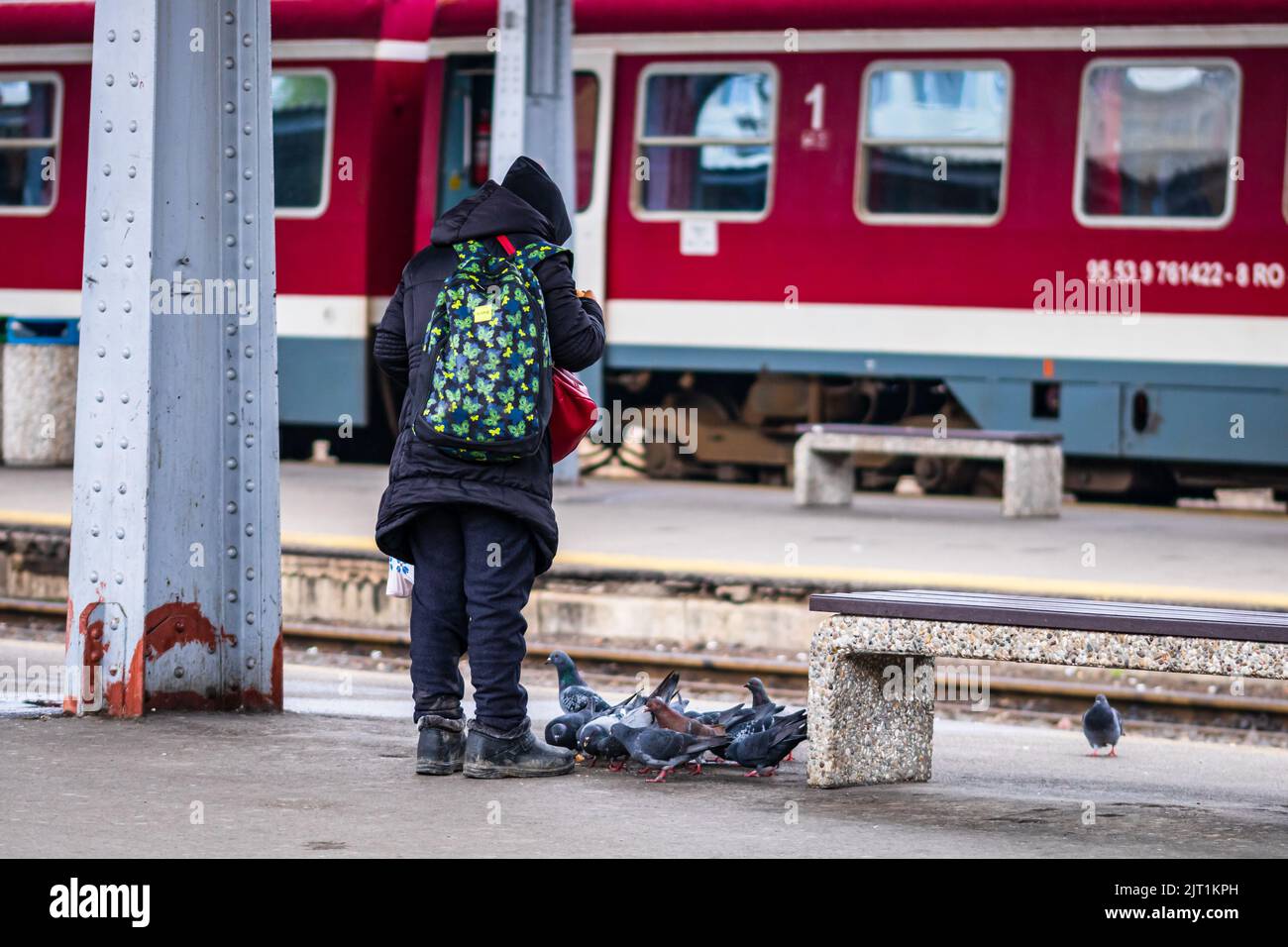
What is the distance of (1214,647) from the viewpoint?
5426 mm

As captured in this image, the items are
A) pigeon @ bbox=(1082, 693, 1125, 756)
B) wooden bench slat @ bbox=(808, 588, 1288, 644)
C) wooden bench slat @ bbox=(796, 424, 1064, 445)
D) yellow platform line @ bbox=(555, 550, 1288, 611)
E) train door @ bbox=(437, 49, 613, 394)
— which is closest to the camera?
wooden bench slat @ bbox=(808, 588, 1288, 644)

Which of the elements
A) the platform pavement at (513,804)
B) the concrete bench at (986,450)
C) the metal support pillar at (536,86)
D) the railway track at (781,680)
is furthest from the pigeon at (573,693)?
the metal support pillar at (536,86)

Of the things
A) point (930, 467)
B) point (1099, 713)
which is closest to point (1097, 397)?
point (930, 467)

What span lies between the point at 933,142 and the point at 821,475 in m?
2.29

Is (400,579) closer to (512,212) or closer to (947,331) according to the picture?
(512,212)

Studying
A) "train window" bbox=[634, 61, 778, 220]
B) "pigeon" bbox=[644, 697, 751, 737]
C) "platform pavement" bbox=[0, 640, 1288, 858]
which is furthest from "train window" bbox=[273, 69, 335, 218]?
"pigeon" bbox=[644, 697, 751, 737]

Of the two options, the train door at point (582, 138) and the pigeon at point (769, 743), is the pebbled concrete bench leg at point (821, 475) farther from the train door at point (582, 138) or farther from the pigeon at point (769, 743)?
the pigeon at point (769, 743)

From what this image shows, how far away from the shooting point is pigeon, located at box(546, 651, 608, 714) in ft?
21.2

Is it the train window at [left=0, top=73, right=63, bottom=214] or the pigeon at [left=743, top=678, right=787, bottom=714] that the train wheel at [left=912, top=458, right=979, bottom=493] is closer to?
the train window at [left=0, top=73, right=63, bottom=214]

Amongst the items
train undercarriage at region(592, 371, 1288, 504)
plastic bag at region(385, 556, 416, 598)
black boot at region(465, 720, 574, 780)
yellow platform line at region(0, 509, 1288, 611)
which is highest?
train undercarriage at region(592, 371, 1288, 504)

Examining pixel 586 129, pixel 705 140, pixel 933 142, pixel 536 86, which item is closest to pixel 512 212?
pixel 536 86

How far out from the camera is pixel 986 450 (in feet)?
42.8

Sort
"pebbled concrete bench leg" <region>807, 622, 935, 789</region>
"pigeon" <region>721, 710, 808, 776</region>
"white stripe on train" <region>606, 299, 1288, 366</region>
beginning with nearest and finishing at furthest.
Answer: "pebbled concrete bench leg" <region>807, 622, 935, 789</region>
"pigeon" <region>721, 710, 808, 776</region>
"white stripe on train" <region>606, 299, 1288, 366</region>

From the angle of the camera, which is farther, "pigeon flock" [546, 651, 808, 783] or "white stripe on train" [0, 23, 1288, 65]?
"white stripe on train" [0, 23, 1288, 65]
